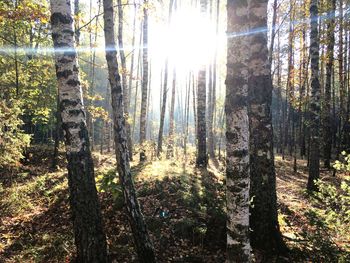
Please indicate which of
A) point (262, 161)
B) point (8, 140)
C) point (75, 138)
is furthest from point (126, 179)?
point (8, 140)

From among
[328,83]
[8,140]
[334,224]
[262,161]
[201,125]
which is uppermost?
[328,83]

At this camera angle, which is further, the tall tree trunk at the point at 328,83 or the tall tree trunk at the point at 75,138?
the tall tree trunk at the point at 328,83

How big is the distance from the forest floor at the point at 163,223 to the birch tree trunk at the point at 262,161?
445 millimetres

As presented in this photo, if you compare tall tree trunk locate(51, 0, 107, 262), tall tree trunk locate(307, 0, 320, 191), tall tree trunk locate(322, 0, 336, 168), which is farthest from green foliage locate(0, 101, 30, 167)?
tall tree trunk locate(322, 0, 336, 168)

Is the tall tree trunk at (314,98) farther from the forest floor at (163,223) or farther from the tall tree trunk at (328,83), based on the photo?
the tall tree trunk at (328,83)

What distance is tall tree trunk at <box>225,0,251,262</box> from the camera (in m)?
3.71

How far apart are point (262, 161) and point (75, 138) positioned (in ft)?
11.7

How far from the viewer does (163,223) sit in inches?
261

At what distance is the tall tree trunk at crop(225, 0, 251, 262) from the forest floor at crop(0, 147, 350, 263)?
2222 millimetres

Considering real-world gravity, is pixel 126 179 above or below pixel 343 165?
below

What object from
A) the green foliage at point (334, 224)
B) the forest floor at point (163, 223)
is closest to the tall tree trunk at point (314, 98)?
the forest floor at point (163, 223)

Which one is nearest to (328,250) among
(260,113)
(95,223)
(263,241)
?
(263,241)

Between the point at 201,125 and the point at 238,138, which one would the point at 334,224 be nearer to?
the point at 238,138

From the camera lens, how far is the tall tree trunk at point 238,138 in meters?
3.71
